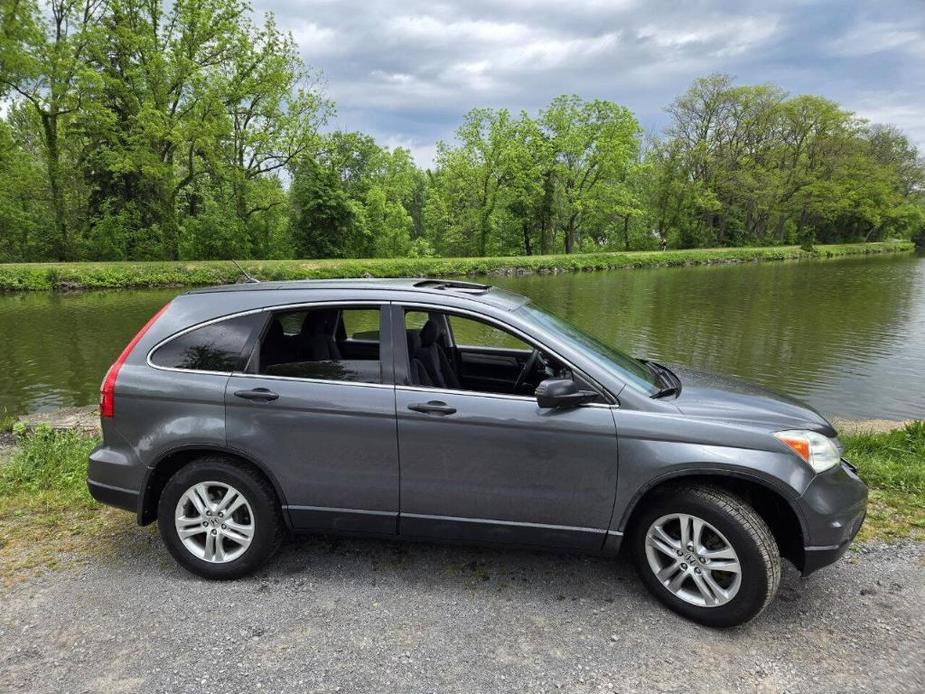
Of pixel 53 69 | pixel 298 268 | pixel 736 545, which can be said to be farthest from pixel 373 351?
pixel 53 69

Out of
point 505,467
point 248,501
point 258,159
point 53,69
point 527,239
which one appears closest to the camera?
point 505,467

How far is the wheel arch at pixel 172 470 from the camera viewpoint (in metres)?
3.38

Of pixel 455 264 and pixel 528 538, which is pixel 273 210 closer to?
pixel 455 264

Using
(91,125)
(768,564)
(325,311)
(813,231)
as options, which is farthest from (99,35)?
(813,231)

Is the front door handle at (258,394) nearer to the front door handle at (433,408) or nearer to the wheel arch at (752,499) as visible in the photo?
the front door handle at (433,408)

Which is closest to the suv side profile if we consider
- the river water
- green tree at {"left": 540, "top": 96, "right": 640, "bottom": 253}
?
the river water

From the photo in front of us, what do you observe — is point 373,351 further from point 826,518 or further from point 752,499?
point 826,518

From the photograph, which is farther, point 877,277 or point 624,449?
point 877,277

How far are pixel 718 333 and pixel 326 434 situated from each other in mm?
15351

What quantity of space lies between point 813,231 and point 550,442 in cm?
7640

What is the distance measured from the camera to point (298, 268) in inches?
1277

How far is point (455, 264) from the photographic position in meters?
38.7

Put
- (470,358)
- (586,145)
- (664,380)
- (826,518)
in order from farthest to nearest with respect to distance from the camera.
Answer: (586,145)
(470,358)
(664,380)
(826,518)

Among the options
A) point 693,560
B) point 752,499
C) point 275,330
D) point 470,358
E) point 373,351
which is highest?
point 275,330
